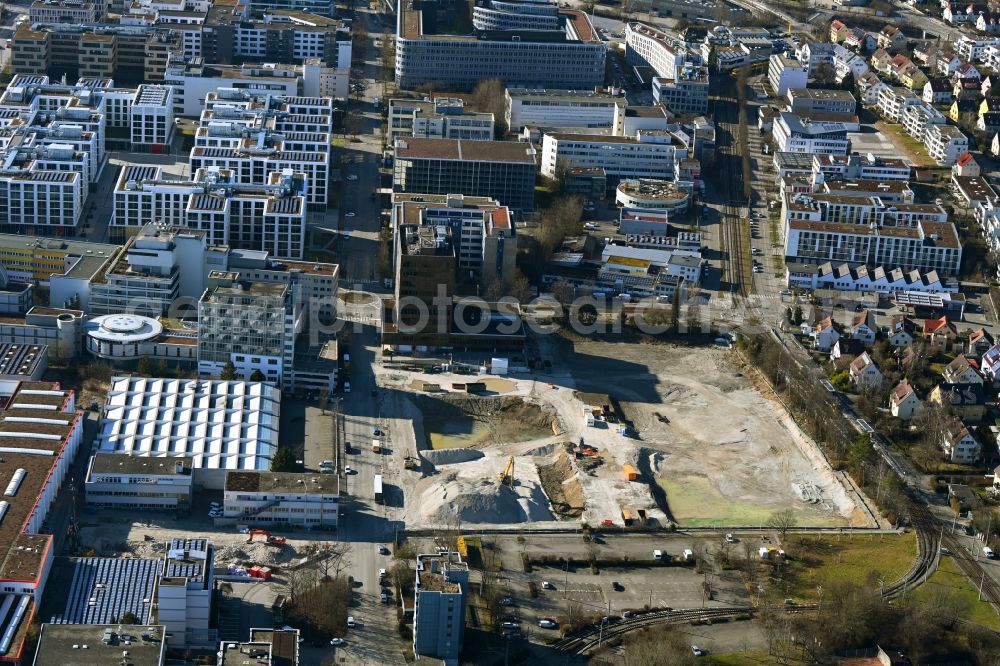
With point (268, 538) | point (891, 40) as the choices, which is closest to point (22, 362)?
point (268, 538)

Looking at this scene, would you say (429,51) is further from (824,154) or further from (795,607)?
(795,607)

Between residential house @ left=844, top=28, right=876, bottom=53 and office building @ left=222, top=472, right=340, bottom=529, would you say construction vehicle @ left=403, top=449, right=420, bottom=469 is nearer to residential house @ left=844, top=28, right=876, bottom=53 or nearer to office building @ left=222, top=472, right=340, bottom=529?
office building @ left=222, top=472, right=340, bottom=529

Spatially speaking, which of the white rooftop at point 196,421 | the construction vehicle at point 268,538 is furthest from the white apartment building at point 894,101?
the construction vehicle at point 268,538

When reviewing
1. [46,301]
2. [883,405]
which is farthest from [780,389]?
[46,301]

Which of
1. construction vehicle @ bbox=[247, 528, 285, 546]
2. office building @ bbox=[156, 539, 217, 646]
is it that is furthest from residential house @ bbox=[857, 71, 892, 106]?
office building @ bbox=[156, 539, 217, 646]

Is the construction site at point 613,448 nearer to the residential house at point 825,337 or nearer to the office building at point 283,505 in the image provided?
the office building at point 283,505
